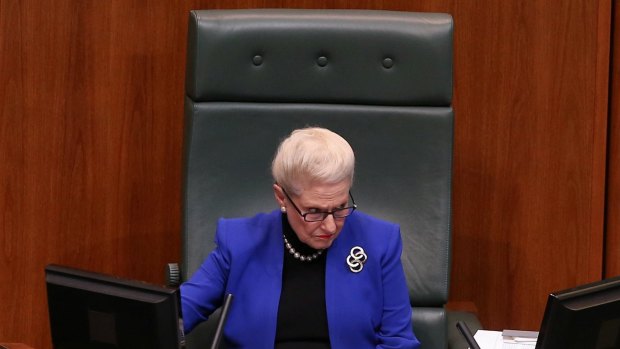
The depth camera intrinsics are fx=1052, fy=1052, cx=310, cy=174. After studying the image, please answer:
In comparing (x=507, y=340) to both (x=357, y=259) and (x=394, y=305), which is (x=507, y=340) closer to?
(x=394, y=305)

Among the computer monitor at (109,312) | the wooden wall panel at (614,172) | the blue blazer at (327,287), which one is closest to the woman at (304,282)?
the blue blazer at (327,287)

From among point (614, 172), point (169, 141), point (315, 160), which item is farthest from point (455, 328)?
point (169, 141)

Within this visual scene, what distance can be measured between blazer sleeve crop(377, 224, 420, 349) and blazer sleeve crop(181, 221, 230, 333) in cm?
32

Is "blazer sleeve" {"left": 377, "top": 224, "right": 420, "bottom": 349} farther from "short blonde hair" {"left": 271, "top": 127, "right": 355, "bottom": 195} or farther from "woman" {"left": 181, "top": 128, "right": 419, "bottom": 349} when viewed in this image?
"short blonde hair" {"left": 271, "top": 127, "right": 355, "bottom": 195}

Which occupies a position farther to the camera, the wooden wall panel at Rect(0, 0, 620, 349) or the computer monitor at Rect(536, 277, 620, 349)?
the wooden wall panel at Rect(0, 0, 620, 349)

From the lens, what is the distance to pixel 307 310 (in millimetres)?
2045

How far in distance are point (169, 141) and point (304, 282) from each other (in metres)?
0.84

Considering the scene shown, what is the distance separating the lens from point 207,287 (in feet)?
6.75

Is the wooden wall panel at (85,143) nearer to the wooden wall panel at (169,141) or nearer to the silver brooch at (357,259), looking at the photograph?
the wooden wall panel at (169,141)

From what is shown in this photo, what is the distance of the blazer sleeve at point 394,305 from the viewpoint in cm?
204

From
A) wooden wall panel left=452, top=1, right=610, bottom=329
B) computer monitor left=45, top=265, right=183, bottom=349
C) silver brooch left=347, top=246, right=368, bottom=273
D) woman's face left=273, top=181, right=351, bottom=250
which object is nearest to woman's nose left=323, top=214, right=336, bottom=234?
woman's face left=273, top=181, right=351, bottom=250

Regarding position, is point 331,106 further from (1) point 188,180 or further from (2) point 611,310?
(2) point 611,310

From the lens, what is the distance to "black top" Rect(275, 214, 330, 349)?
204 cm

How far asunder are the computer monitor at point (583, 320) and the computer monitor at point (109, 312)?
20.3 inches
